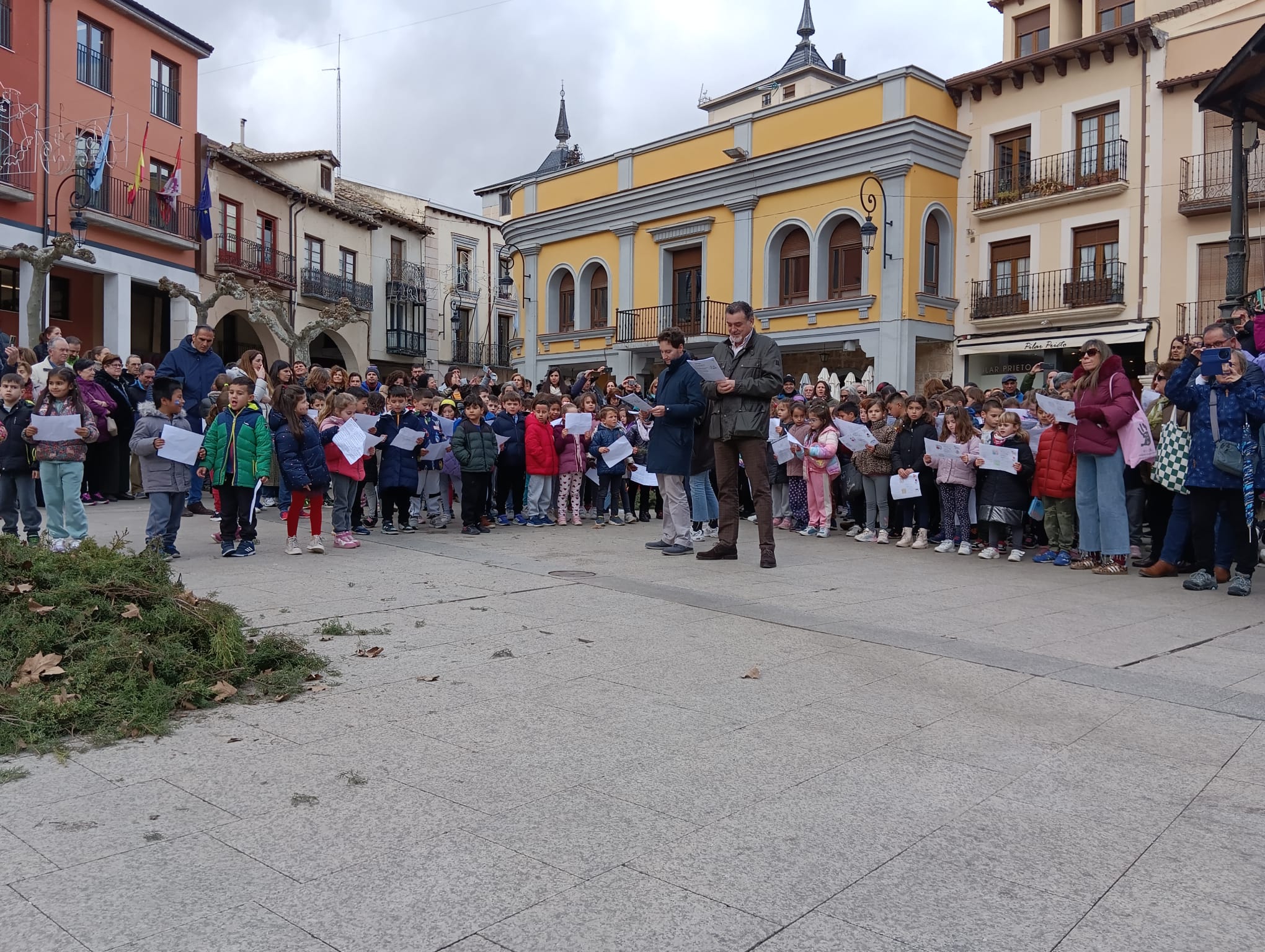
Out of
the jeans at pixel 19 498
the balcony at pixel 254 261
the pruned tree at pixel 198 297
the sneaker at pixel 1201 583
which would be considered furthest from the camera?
the balcony at pixel 254 261

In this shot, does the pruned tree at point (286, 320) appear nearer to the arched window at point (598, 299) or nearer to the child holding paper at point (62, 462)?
the arched window at point (598, 299)

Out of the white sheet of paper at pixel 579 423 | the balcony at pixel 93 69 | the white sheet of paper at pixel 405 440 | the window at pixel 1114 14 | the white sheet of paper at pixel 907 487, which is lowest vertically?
the white sheet of paper at pixel 907 487

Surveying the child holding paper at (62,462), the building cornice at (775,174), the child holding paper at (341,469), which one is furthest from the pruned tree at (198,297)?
the child holding paper at (62,462)

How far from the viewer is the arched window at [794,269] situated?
27.1m

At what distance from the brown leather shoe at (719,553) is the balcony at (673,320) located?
1961 cm

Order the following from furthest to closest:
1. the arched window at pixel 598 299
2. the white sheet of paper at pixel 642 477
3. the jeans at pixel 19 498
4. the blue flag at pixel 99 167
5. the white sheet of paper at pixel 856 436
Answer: the arched window at pixel 598 299 < the blue flag at pixel 99 167 < the white sheet of paper at pixel 642 477 < the white sheet of paper at pixel 856 436 < the jeans at pixel 19 498

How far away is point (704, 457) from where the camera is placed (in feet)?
32.0

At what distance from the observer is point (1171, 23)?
22141mm

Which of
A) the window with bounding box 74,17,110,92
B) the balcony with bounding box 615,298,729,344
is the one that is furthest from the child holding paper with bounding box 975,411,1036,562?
the window with bounding box 74,17,110,92

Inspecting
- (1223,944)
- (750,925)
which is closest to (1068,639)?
(1223,944)

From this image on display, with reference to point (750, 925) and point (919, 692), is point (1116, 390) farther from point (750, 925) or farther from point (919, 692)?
point (750, 925)

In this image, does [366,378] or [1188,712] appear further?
[366,378]

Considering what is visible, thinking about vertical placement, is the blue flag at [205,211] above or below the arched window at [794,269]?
above

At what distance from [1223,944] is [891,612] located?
4.25m
